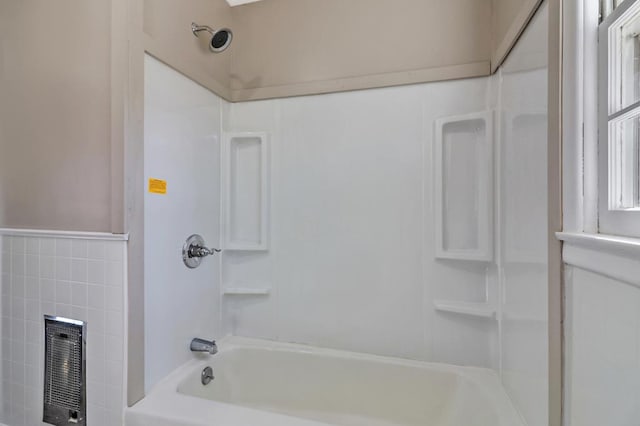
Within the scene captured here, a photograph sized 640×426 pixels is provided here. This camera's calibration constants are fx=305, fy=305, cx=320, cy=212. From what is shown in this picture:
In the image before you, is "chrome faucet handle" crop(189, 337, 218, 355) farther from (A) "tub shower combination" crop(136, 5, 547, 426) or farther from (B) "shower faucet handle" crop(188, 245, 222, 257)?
(B) "shower faucet handle" crop(188, 245, 222, 257)

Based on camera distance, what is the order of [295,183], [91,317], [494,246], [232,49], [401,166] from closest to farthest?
[91,317] < [494,246] < [401,166] < [295,183] < [232,49]

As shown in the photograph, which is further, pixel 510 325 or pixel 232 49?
pixel 232 49

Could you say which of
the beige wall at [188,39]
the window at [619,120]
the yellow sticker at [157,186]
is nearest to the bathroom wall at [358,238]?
the beige wall at [188,39]

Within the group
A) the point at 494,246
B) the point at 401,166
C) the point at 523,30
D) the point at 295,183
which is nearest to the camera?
the point at 523,30

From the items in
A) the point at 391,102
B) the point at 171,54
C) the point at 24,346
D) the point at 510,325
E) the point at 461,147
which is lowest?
the point at 24,346

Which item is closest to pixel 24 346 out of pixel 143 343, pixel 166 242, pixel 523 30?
pixel 143 343

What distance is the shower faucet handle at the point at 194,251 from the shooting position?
1.54m

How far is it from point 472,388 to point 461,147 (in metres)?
1.14

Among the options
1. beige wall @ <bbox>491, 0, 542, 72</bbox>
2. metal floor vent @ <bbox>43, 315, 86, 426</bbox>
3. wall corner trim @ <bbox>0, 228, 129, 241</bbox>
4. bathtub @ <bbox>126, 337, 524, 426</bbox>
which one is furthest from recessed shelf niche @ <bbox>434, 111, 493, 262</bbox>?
metal floor vent @ <bbox>43, 315, 86, 426</bbox>

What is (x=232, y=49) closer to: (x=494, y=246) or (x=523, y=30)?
(x=523, y=30)

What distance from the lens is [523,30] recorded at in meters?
1.09

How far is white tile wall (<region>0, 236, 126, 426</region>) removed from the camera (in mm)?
1187

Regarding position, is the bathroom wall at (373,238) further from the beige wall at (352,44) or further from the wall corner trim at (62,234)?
the wall corner trim at (62,234)

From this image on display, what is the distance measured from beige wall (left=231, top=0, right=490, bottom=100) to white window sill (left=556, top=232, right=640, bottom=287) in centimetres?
109
